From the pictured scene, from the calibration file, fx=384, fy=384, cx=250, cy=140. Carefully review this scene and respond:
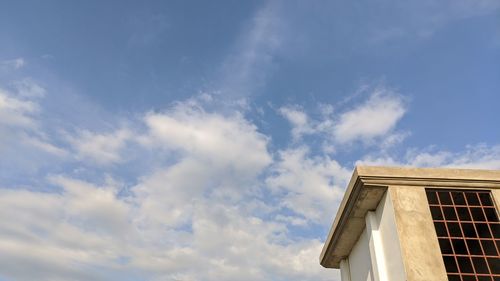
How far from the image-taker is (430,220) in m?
13.5

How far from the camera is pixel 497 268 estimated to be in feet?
44.3

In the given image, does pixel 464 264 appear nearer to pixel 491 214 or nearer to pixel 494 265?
pixel 494 265

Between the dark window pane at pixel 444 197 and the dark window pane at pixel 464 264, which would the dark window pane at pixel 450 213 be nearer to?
the dark window pane at pixel 444 197

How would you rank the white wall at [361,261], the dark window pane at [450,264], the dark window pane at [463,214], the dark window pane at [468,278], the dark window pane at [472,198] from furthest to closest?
the white wall at [361,261]
the dark window pane at [472,198]
the dark window pane at [463,214]
the dark window pane at [450,264]
the dark window pane at [468,278]

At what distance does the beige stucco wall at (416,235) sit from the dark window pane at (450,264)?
0.64 metres

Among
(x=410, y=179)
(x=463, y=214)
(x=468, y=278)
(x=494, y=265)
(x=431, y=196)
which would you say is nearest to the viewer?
(x=468, y=278)

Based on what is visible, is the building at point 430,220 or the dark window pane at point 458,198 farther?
the dark window pane at point 458,198

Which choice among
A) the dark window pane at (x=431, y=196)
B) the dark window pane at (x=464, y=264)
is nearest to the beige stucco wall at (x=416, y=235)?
the dark window pane at (x=431, y=196)

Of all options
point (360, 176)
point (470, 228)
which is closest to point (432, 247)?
point (470, 228)

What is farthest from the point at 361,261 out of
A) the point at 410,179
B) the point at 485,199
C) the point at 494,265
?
the point at 485,199

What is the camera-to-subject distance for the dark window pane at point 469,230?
1370 centimetres

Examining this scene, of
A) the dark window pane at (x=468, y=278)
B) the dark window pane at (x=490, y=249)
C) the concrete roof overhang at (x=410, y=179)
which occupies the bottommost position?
the dark window pane at (x=468, y=278)

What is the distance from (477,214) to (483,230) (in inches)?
22.8

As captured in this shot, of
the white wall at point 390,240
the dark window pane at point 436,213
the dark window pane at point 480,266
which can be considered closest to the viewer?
the white wall at point 390,240
